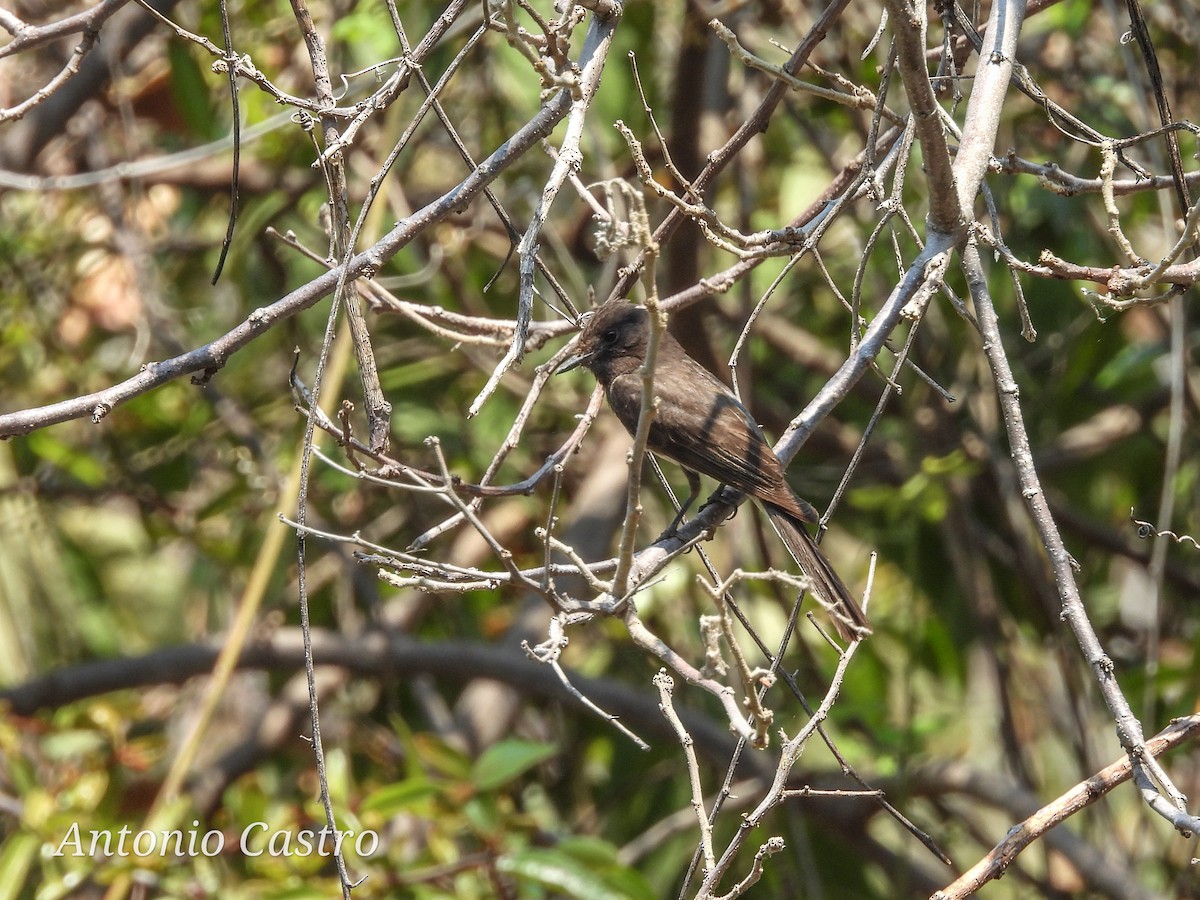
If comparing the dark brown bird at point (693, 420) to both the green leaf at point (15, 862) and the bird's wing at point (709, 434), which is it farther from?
the green leaf at point (15, 862)

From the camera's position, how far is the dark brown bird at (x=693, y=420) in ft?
14.1

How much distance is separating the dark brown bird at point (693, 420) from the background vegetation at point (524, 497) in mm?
339

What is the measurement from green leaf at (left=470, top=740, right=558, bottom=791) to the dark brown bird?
1.04 m

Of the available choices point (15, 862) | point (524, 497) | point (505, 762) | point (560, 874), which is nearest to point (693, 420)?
point (524, 497)

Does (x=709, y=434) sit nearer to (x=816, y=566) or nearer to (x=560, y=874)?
(x=816, y=566)

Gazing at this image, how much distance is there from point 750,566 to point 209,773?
105 inches

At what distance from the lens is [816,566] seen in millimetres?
4008

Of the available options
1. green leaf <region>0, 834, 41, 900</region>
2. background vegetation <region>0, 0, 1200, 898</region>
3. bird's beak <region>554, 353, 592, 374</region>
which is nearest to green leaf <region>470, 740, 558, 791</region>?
background vegetation <region>0, 0, 1200, 898</region>

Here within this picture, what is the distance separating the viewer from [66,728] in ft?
17.5

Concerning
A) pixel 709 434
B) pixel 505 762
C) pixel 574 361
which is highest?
pixel 574 361

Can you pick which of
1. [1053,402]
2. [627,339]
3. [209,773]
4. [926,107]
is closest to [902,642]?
[1053,402]

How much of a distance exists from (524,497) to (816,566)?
1.13 meters

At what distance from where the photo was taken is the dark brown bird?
169 inches

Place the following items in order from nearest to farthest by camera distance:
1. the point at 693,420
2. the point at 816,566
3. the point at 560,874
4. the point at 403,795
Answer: the point at 816,566
the point at 560,874
the point at 403,795
the point at 693,420
